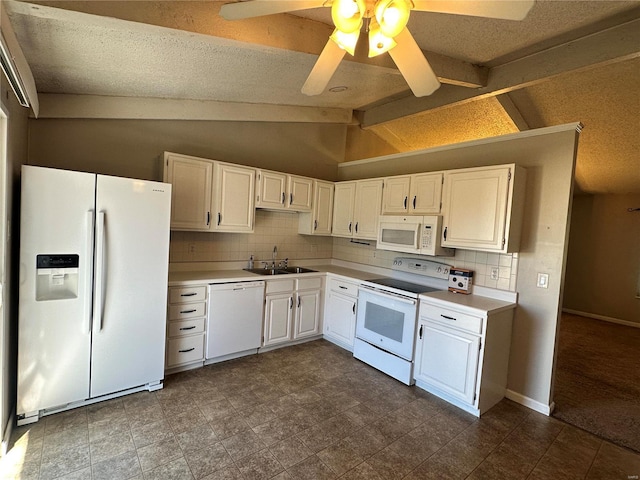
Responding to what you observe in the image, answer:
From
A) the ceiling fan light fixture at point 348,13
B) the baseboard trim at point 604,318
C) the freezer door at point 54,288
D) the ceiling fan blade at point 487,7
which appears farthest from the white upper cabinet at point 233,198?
the baseboard trim at point 604,318

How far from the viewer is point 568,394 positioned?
124 inches

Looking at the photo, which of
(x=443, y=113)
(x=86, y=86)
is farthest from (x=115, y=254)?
(x=443, y=113)

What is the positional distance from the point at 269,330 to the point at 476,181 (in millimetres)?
2641

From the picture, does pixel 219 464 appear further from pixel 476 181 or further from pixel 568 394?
pixel 568 394

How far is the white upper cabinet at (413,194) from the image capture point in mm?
3346

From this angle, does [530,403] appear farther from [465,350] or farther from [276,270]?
[276,270]

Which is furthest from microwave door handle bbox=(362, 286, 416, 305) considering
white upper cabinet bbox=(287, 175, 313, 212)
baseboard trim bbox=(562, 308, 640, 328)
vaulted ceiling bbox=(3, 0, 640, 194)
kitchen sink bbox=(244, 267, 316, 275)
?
baseboard trim bbox=(562, 308, 640, 328)

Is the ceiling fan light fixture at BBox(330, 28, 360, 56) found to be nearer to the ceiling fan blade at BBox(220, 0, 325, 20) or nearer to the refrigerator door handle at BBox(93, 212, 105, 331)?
the ceiling fan blade at BBox(220, 0, 325, 20)

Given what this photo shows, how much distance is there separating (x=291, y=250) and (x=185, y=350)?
190 centimetres

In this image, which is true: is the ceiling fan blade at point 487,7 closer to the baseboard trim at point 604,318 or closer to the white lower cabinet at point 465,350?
the white lower cabinet at point 465,350

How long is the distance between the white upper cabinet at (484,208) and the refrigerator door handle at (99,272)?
297 cm

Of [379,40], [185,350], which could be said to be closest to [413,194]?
[379,40]

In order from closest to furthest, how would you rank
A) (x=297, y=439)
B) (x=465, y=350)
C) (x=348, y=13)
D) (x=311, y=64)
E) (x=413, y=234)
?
(x=348, y=13) < (x=297, y=439) < (x=311, y=64) < (x=465, y=350) < (x=413, y=234)

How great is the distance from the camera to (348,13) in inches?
55.8
